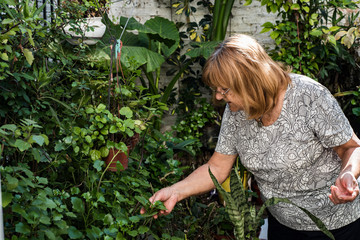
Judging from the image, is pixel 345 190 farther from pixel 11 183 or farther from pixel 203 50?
pixel 203 50

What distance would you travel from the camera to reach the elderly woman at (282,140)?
5.53 feet

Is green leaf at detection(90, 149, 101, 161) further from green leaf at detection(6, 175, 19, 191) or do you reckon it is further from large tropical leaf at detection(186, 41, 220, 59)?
large tropical leaf at detection(186, 41, 220, 59)

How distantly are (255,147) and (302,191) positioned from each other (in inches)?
10.6

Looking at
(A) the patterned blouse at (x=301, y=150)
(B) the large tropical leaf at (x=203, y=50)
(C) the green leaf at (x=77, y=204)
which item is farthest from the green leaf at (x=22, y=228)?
(B) the large tropical leaf at (x=203, y=50)

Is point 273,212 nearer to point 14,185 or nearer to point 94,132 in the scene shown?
point 94,132

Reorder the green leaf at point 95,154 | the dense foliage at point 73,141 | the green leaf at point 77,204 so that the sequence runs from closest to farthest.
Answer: the dense foliage at point 73,141
the green leaf at point 77,204
the green leaf at point 95,154

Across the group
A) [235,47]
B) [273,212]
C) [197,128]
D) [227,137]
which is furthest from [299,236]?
[197,128]

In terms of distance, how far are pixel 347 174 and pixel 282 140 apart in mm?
402

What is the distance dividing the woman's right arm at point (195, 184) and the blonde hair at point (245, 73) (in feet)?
1.08

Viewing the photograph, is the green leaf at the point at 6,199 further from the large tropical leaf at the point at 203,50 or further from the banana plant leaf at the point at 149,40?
the large tropical leaf at the point at 203,50

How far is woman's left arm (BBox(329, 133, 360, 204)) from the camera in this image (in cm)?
139

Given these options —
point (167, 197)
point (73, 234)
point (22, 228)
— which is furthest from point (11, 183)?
point (167, 197)

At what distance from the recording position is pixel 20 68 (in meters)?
1.48

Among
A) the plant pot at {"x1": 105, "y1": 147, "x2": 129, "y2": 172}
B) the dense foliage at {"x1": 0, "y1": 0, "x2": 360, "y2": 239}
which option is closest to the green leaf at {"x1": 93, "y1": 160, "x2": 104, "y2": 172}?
the dense foliage at {"x1": 0, "y1": 0, "x2": 360, "y2": 239}
